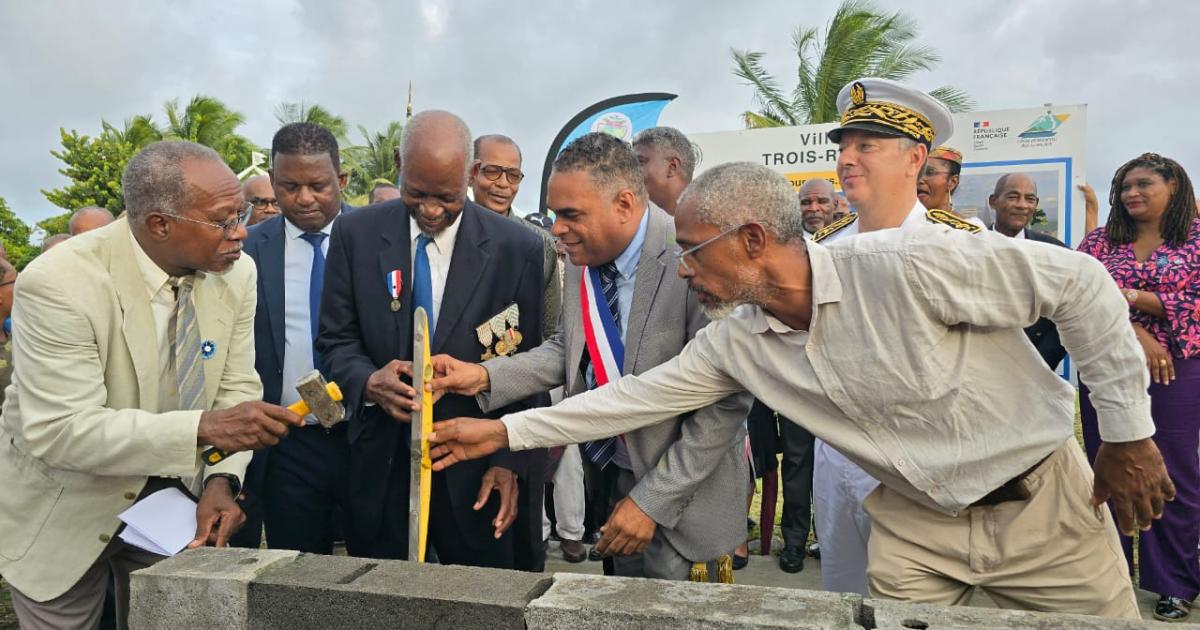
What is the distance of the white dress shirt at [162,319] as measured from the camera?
276 centimetres

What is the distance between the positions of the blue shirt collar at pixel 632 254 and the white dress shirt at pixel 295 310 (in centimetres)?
151

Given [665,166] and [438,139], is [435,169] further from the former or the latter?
[665,166]

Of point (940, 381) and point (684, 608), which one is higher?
point (940, 381)

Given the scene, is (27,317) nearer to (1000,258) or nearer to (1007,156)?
(1000,258)

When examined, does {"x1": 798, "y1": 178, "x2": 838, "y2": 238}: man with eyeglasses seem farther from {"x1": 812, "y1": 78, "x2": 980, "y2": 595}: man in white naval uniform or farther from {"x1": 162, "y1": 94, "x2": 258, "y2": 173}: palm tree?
{"x1": 162, "y1": 94, "x2": 258, "y2": 173}: palm tree

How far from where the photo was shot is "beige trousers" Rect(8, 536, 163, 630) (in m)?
2.68

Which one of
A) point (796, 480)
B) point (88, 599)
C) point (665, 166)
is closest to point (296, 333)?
point (88, 599)

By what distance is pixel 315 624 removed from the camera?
7.04ft

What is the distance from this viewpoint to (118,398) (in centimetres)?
272

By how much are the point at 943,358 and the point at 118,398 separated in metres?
2.58

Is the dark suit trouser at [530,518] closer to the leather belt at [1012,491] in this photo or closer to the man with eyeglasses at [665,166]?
the leather belt at [1012,491]

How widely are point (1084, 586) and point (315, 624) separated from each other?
2.14 metres

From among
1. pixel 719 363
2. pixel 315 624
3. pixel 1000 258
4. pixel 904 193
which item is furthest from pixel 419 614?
pixel 904 193

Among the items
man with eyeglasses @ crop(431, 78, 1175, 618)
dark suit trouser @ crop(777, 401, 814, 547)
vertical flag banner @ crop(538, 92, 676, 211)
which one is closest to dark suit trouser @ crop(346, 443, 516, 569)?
man with eyeglasses @ crop(431, 78, 1175, 618)
